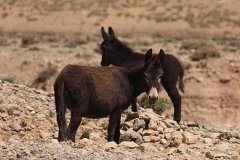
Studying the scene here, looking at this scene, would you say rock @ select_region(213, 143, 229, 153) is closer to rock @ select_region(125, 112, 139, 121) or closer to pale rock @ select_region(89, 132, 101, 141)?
rock @ select_region(125, 112, 139, 121)

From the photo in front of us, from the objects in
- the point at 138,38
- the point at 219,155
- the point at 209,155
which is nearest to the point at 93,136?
the point at 209,155

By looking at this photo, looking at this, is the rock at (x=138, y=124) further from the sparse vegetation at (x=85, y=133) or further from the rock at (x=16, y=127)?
the rock at (x=16, y=127)

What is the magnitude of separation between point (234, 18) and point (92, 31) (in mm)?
18562

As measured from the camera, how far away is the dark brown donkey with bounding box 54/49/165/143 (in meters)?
8.06

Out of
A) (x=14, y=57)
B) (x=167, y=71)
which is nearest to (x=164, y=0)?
(x=14, y=57)

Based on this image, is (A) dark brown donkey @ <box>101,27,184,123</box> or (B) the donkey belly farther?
(A) dark brown donkey @ <box>101,27,184,123</box>

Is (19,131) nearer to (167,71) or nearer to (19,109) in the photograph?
(19,109)

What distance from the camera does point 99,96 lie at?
8.47 meters

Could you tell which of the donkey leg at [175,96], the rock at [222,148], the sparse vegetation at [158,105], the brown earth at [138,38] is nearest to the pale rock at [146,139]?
the rock at [222,148]

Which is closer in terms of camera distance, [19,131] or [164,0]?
[19,131]

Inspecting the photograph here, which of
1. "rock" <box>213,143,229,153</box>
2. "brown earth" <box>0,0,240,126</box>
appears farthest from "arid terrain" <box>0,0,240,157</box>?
"rock" <box>213,143,229,153</box>

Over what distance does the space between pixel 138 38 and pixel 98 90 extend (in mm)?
32265

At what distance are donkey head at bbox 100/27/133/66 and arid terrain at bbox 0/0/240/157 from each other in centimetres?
203

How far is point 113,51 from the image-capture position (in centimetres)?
1184
